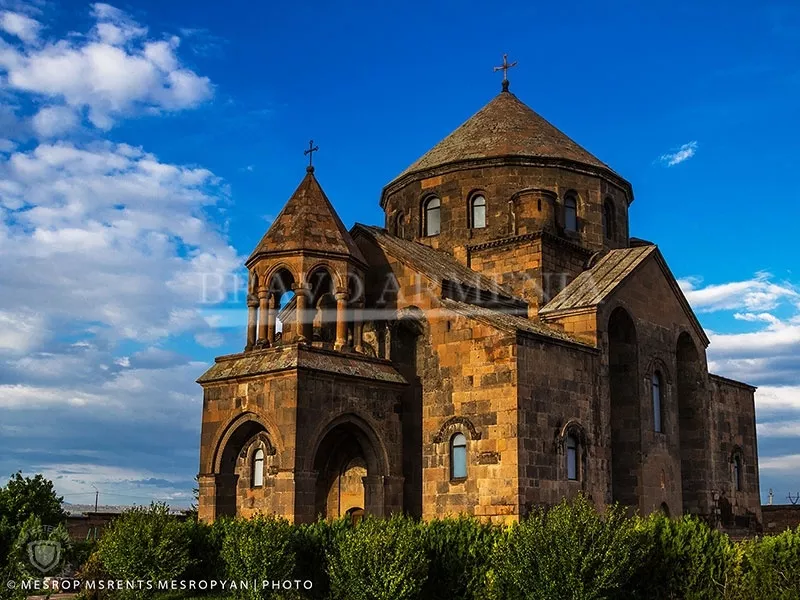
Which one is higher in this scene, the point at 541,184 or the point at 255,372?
the point at 541,184

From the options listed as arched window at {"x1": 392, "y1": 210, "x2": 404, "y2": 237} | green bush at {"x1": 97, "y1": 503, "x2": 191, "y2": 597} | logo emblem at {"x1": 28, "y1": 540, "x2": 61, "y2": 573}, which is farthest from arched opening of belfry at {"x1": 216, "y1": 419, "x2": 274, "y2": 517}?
arched window at {"x1": 392, "y1": 210, "x2": 404, "y2": 237}

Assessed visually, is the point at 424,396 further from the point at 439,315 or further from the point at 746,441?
the point at 746,441

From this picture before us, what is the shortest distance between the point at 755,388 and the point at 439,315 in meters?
12.2

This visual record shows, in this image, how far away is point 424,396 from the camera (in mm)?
19078

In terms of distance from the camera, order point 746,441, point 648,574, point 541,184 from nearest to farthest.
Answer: point 648,574 < point 541,184 < point 746,441

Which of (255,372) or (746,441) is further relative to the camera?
(746,441)

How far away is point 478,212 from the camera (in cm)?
2402

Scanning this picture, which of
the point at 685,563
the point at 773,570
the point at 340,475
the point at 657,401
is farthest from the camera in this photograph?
the point at 657,401

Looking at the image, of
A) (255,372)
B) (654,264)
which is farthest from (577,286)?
(255,372)

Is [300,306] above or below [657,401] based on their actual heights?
above

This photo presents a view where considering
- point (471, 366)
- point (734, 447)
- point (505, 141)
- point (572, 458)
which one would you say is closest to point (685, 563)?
point (572, 458)

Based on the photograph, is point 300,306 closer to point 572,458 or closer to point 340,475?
point 340,475

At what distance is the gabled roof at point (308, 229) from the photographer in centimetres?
1880

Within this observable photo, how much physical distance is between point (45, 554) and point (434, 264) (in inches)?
393
